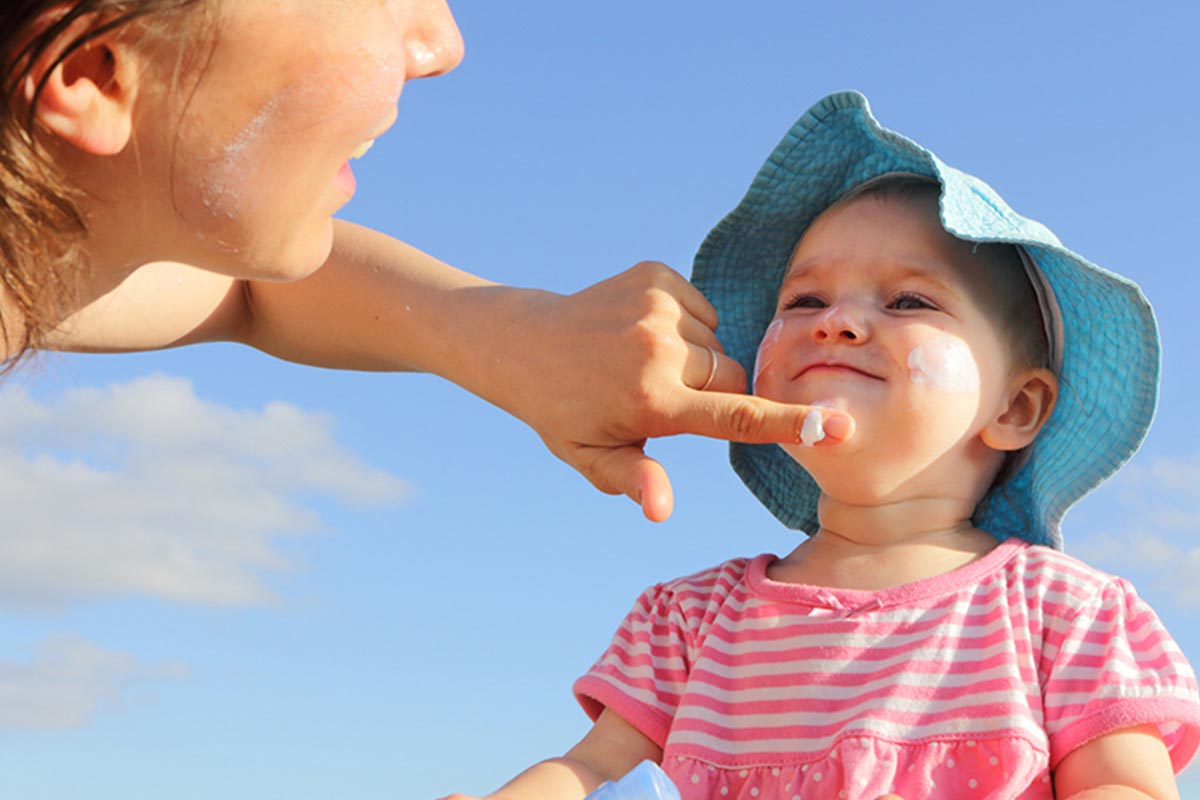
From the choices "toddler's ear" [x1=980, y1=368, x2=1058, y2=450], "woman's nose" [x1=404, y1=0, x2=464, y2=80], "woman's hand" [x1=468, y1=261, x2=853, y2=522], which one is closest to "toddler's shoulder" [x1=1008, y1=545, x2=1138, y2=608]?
"toddler's ear" [x1=980, y1=368, x2=1058, y2=450]

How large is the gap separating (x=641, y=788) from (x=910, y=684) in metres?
0.67

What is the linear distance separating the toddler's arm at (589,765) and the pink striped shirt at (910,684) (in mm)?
39

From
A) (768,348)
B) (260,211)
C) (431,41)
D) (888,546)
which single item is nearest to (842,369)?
(768,348)

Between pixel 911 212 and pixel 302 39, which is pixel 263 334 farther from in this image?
pixel 911 212

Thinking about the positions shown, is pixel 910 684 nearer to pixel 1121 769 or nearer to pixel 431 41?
pixel 1121 769

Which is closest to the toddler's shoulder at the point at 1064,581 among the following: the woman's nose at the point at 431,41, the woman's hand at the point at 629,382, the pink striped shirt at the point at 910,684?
the pink striped shirt at the point at 910,684

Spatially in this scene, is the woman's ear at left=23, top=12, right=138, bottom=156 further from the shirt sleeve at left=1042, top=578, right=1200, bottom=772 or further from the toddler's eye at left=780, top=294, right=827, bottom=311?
the shirt sleeve at left=1042, top=578, right=1200, bottom=772

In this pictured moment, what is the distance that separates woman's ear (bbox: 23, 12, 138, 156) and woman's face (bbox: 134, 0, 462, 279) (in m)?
0.04

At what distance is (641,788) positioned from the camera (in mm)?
2246

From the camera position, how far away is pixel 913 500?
295cm

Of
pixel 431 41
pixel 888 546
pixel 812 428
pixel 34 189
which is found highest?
pixel 431 41

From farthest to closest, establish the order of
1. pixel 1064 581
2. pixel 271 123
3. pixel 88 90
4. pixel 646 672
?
1. pixel 646 672
2. pixel 1064 581
3. pixel 271 123
4. pixel 88 90

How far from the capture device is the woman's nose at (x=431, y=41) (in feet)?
8.30

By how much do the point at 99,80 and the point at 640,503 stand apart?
1.13 meters
